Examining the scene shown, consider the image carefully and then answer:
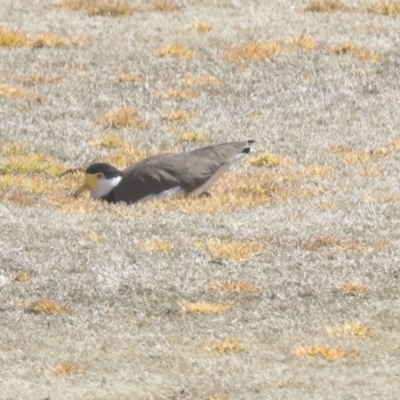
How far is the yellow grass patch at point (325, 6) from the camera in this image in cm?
3011

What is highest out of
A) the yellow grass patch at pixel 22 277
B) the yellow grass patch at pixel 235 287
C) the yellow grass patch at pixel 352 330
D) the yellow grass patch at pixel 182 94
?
the yellow grass patch at pixel 352 330

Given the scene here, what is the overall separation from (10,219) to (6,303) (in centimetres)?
298

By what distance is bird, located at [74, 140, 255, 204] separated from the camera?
1709cm

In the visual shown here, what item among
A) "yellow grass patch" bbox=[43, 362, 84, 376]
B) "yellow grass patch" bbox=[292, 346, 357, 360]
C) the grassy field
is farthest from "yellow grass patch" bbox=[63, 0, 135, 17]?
"yellow grass patch" bbox=[43, 362, 84, 376]

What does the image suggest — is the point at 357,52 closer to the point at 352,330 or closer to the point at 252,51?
the point at 252,51

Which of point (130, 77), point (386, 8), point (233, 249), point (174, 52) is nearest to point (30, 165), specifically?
point (233, 249)

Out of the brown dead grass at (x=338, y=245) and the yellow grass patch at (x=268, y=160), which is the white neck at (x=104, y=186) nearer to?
the yellow grass patch at (x=268, y=160)

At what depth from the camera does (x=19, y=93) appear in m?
23.7

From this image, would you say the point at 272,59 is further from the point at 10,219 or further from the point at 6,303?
the point at 6,303

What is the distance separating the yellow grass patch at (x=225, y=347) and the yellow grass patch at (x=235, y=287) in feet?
4.99

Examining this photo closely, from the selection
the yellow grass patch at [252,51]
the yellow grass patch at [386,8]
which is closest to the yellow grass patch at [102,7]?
the yellow grass patch at [252,51]

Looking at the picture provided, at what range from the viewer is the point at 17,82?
2466cm

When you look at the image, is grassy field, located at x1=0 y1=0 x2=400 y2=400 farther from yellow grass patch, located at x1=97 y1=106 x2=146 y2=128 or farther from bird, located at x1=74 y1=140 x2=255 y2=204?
bird, located at x1=74 y1=140 x2=255 y2=204

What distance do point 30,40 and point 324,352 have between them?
17.2m
